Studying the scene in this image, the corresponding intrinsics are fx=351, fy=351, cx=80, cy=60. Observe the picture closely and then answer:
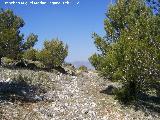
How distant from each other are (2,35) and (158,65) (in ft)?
122

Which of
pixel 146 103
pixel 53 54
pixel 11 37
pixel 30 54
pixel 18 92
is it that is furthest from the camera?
pixel 30 54

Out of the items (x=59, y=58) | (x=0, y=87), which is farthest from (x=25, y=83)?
(x=59, y=58)

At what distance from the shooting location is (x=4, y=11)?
77.3 metres

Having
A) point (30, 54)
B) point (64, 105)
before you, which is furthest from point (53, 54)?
point (64, 105)

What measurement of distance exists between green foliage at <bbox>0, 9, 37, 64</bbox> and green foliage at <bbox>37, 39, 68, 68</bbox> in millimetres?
5166

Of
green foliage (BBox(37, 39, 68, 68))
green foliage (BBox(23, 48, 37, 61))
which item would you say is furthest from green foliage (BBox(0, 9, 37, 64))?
green foliage (BBox(23, 48, 37, 61))

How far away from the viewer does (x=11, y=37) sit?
65625mm

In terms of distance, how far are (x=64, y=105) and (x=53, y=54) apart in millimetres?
46395

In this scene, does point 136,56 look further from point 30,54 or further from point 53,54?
point 30,54

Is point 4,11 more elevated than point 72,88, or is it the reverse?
point 4,11

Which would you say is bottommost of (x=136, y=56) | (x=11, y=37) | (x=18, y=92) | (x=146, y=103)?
(x=146, y=103)

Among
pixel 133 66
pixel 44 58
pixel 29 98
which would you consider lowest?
pixel 29 98

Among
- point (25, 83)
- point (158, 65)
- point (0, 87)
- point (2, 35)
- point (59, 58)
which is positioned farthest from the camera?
point (59, 58)

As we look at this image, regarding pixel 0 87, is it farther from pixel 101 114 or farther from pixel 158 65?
pixel 158 65
